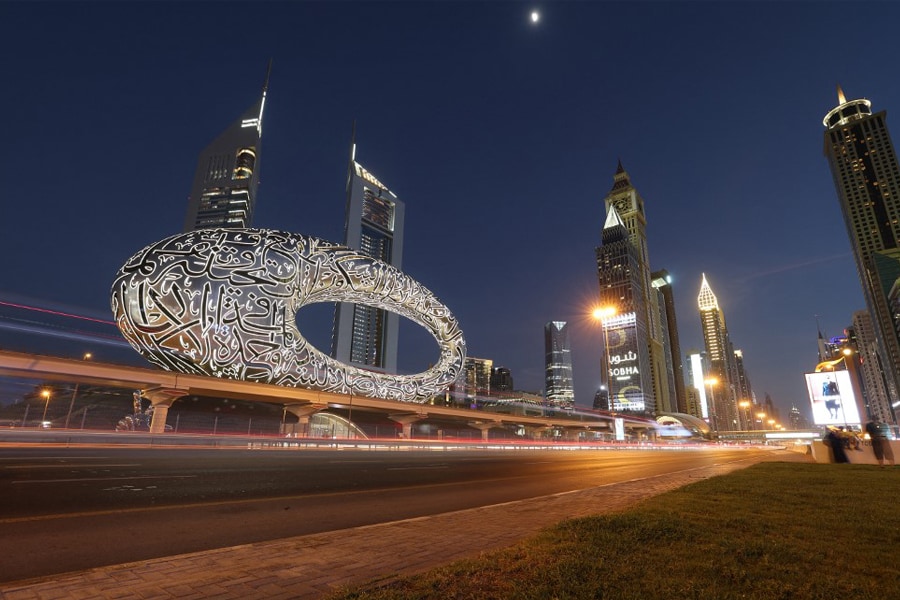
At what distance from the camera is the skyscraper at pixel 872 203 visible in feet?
460

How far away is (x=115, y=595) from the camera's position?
376 cm

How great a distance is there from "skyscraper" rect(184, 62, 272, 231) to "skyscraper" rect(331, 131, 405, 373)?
35.8 m

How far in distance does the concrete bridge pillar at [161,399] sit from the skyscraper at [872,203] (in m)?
184

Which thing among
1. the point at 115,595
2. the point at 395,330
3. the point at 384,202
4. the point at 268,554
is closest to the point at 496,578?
the point at 268,554

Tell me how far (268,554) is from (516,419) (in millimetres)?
72822

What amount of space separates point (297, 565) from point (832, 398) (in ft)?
124

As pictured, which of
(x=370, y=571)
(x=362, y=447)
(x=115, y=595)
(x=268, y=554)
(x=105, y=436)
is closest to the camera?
(x=115, y=595)

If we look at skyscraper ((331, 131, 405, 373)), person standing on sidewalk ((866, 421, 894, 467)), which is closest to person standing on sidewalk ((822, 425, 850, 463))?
person standing on sidewalk ((866, 421, 894, 467))

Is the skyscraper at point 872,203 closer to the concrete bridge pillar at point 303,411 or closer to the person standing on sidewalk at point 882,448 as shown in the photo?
the person standing on sidewalk at point 882,448

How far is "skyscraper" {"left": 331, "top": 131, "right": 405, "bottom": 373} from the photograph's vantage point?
134m

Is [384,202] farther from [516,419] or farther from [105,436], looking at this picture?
[105,436]

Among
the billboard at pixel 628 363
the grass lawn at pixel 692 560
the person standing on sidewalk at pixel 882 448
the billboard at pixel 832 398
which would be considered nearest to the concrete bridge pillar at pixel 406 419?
the billboard at pixel 832 398

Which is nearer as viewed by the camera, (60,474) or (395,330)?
(60,474)

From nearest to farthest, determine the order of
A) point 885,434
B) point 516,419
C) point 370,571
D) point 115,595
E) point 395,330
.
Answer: point 115,595 → point 370,571 → point 885,434 → point 516,419 → point 395,330
